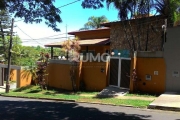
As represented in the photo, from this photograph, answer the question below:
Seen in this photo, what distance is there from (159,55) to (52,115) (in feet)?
29.5

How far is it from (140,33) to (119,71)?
15.0 feet

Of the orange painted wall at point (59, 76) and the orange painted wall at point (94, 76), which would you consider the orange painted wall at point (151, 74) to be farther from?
the orange painted wall at point (59, 76)

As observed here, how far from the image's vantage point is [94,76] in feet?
63.4

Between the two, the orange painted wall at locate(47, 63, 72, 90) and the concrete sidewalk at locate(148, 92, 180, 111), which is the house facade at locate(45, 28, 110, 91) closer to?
the orange painted wall at locate(47, 63, 72, 90)

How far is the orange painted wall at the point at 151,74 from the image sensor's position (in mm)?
15875

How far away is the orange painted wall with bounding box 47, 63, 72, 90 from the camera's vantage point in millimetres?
20828

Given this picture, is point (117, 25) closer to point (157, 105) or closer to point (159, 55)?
point (159, 55)

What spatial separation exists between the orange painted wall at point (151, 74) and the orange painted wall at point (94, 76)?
286 cm

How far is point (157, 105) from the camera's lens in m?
12.1

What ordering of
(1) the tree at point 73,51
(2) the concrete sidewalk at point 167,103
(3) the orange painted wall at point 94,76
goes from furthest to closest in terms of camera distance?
(1) the tree at point 73,51, (3) the orange painted wall at point 94,76, (2) the concrete sidewalk at point 167,103

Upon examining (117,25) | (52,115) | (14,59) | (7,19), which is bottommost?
(52,115)

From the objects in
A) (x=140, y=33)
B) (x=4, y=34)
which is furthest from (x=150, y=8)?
(x=4, y=34)

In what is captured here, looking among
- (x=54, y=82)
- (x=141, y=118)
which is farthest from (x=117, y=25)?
(x=141, y=118)

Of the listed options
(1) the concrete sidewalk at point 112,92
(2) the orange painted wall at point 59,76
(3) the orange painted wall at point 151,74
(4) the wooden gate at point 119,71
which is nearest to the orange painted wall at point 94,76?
(4) the wooden gate at point 119,71
